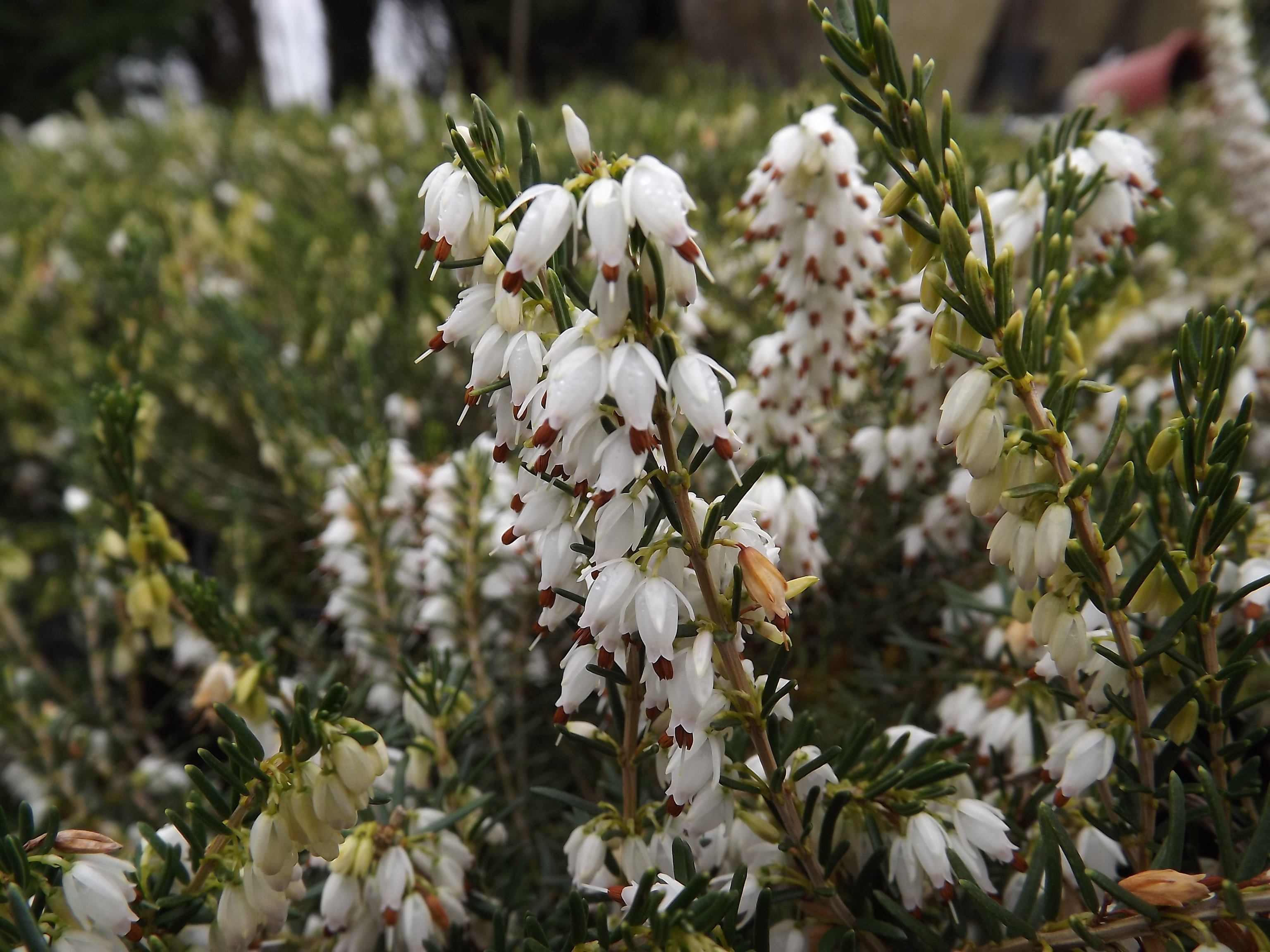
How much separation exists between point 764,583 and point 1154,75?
6174mm

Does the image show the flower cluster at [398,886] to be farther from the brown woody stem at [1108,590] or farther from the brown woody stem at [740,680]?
the brown woody stem at [1108,590]

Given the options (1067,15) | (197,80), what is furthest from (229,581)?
(197,80)

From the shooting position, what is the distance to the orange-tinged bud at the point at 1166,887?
1.77ft

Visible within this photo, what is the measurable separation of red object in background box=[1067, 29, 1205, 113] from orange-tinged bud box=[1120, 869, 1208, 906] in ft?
17.7

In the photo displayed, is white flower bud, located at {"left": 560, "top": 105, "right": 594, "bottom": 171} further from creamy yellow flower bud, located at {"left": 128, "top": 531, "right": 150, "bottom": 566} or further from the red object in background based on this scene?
the red object in background

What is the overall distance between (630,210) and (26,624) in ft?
Result: 5.82

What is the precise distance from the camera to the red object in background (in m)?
5.29

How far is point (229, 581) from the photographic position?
1.65 metres

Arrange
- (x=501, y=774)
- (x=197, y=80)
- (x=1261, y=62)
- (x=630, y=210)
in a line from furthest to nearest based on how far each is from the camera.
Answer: (x=197, y=80) < (x=1261, y=62) < (x=501, y=774) < (x=630, y=210)

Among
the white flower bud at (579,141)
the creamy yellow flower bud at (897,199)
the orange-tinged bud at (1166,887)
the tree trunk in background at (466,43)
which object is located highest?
the tree trunk in background at (466,43)

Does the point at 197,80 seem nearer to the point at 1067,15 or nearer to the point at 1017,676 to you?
the point at 1067,15

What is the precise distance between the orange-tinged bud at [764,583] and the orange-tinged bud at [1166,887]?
285mm

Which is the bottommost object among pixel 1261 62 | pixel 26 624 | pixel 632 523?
pixel 632 523

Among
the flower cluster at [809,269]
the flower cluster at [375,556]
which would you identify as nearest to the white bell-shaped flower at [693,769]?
the flower cluster at [809,269]
